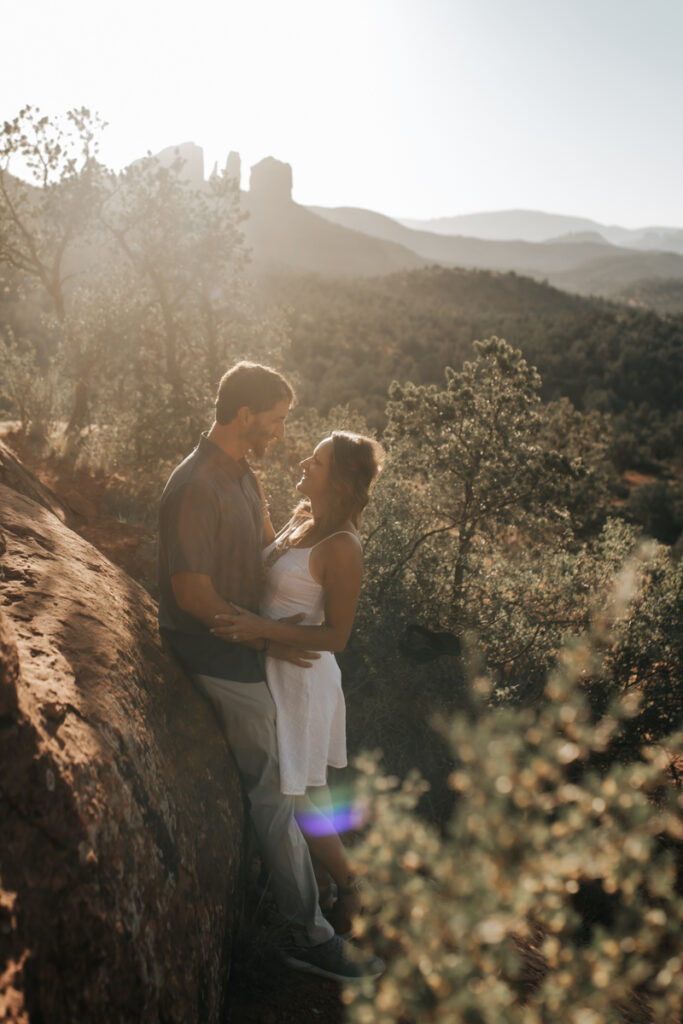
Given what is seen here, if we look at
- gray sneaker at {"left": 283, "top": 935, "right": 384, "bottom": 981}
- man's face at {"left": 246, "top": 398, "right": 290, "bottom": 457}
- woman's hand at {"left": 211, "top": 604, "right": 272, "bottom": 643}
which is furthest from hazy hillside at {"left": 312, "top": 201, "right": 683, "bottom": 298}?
gray sneaker at {"left": 283, "top": 935, "right": 384, "bottom": 981}

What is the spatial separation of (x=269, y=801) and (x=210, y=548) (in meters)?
1.10

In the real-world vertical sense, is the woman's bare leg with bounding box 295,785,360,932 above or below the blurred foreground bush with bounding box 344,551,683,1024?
below

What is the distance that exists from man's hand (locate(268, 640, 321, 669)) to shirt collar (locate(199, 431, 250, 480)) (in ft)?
2.44

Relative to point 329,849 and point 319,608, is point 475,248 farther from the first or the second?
point 329,849

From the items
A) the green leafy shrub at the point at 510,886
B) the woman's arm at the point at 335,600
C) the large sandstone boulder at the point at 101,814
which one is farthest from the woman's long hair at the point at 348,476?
the green leafy shrub at the point at 510,886

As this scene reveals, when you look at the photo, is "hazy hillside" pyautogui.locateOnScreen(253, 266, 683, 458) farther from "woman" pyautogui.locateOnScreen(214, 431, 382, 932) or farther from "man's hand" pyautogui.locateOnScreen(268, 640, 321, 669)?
"man's hand" pyautogui.locateOnScreen(268, 640, 321, 669)

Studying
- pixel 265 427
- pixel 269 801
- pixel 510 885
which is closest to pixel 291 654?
→ pixel 269 801

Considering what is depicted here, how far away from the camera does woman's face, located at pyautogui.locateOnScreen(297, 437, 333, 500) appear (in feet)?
9.55

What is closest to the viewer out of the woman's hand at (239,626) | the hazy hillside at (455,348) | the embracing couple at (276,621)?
the woman's hand at (239,626)

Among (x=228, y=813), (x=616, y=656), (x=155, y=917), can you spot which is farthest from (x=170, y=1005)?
(x=616, y=656)

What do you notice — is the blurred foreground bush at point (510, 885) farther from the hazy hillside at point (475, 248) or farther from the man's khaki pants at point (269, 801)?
the hazy hillside at point (475, 248)

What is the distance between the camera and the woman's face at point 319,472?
2.91 metres

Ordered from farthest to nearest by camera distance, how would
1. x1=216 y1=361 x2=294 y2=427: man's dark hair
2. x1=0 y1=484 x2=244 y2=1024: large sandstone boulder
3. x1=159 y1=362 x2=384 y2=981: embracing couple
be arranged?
x1=216 y1=361 x2=294 y2=427: man's dark hair, x1=159 y1=362 x2=384 y2=981: embracing couple, x1=0 y1=484 x2=244 y2=1024: large sandstone boulder

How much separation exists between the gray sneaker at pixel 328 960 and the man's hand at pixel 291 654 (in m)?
1.14
